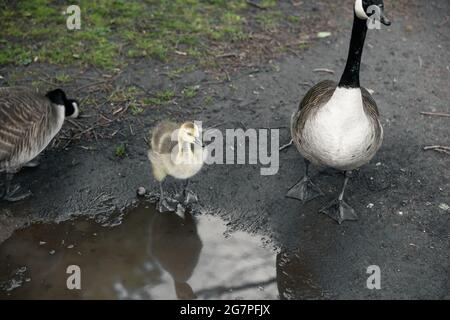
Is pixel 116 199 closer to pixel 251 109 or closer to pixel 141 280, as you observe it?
pixel 141 280

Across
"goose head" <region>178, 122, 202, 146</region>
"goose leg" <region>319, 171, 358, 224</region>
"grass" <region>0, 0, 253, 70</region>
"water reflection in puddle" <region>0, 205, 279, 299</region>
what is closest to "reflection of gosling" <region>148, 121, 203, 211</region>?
"goose head" <region>178, 122, 202, 146</region>

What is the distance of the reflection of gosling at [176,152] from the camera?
470cm

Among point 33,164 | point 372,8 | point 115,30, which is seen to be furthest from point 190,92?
point 372,8

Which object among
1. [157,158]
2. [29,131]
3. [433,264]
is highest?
[29,131]

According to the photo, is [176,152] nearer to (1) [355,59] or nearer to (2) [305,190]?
(2) [305,190]

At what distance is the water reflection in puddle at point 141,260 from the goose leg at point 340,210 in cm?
71

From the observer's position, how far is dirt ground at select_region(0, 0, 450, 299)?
4523 millimetres

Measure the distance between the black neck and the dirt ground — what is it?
47.4 inches

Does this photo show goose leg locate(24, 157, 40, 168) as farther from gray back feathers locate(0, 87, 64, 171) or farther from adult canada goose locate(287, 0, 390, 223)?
adult canada goose locate(287, 0, 390, 223)

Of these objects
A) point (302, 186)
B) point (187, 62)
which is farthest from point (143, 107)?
point (302, 186)

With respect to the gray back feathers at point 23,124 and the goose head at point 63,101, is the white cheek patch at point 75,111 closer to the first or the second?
the goose head at point 63,101

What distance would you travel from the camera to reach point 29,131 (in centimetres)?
474

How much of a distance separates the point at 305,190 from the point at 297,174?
30cm

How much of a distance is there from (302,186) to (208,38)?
2.89 meters
